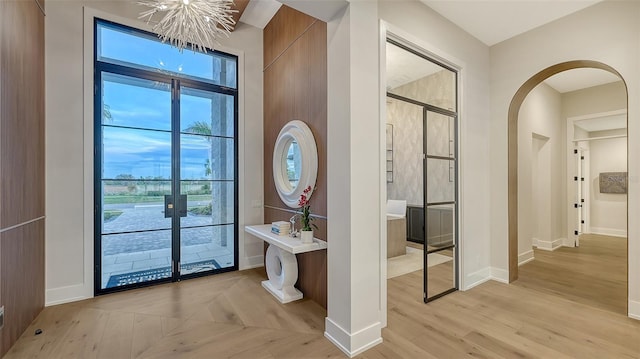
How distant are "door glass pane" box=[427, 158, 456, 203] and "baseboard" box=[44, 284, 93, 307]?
3.97 meters

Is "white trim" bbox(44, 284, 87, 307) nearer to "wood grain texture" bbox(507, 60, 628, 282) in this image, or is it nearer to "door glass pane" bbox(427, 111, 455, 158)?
"door glass pane" bbox(427, 111, 455, 158)

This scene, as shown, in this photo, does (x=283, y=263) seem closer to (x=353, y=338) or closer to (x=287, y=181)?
(x=287, y=181)

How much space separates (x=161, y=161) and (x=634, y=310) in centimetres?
533

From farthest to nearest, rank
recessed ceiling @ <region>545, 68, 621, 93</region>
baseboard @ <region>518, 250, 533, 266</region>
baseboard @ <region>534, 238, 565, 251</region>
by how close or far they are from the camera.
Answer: baseboard @ <region>534, 238, 565, 251</region> → recessed ceiling @ <region>545, 68, 621, 93</region> → baseboard @ <region>518, 250, 533, 266</region>

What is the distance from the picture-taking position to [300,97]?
3.19 m

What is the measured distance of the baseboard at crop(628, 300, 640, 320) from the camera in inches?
101

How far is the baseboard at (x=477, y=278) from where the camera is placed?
332 centimetres

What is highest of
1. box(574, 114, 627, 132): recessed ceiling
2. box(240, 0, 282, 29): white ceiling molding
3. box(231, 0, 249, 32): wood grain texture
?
box(240, 0, 282, 29): white ceiling molding

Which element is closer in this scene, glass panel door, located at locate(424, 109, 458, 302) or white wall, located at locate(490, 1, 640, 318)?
white wall, located at locate(490, 1, 640, 318)

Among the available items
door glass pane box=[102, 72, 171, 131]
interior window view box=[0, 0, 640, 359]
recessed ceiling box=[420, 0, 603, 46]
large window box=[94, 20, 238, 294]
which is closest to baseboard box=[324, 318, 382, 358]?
interior window view box=[0, 0, 640, 359]

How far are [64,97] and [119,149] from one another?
0.71 m

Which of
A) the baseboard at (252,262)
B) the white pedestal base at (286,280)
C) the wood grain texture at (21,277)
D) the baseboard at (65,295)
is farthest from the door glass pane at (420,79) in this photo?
the baseboard at (65,295)

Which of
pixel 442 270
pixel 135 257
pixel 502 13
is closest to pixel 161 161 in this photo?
pixel 135 257

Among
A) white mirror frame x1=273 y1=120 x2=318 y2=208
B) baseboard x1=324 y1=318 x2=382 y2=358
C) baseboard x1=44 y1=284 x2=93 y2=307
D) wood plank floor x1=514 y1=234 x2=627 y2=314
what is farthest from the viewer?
wood plank floor x1=514 y1=234 x2=627 y2=314
